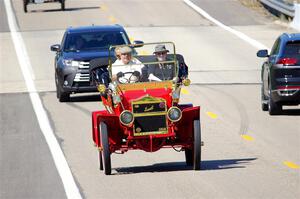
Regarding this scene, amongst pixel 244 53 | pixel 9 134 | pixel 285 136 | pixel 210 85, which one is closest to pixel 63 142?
pixel 9 134

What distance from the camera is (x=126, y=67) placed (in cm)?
1589

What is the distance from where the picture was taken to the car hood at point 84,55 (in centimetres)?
2550

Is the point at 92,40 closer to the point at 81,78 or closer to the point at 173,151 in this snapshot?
the point at 81,78

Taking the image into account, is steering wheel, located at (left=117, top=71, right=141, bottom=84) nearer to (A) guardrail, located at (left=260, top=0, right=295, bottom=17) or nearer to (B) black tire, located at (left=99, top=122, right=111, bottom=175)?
(B) black tire, located at (left=99, top=122, right=111, bottom=175)

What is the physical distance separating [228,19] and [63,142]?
2902 centimetres

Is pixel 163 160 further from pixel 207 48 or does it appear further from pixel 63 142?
pixel 207 48

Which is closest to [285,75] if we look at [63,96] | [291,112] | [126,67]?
[291,112]

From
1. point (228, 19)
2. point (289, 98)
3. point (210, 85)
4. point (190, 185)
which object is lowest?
point (228, 19)

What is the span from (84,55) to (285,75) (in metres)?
5.83

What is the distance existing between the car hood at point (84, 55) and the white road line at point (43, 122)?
131cm

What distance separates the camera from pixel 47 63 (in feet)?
114

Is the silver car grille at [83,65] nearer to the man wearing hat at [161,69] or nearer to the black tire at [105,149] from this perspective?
the man wearing hat at [161,69]

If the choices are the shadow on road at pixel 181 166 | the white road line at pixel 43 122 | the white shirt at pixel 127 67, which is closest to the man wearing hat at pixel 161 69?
the white shirt at pixel 127 67

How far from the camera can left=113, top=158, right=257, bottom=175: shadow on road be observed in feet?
49.5
